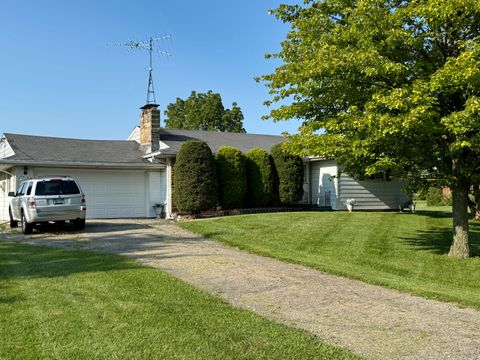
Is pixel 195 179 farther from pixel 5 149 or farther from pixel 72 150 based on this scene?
pixel 5 149

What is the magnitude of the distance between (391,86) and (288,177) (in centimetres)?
1066

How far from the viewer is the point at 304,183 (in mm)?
23344

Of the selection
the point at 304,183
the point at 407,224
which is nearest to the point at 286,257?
the point at 407,224

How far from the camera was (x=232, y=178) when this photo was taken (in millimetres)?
19891

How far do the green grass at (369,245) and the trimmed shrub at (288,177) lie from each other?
8.88 feet

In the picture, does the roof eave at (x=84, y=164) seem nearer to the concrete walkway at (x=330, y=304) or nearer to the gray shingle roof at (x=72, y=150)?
the gray shingle roof at (x=72, y=150)

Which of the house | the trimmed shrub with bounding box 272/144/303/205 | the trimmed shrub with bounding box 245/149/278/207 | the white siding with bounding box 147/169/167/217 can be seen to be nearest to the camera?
the house

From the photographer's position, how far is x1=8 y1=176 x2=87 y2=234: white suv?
14289 mm

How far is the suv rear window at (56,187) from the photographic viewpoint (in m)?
14.4

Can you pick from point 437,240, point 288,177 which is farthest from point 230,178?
point 437,240

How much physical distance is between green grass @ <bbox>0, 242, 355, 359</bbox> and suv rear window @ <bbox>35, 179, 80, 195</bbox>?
23.2ft

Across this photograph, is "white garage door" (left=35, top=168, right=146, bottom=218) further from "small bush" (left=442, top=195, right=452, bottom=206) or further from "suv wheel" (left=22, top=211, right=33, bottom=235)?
"small bush" (left=442, top=195, right=452, bottom=206)

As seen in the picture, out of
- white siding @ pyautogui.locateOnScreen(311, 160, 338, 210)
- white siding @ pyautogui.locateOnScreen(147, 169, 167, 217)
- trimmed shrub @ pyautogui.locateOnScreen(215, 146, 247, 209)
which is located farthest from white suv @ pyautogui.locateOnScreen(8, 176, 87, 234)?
white siding @ pyautogui.locateOnScreen(311, 160, 338, 210)

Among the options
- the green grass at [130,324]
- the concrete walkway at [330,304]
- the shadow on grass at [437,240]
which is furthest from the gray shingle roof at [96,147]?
the green grass at [130,324]
